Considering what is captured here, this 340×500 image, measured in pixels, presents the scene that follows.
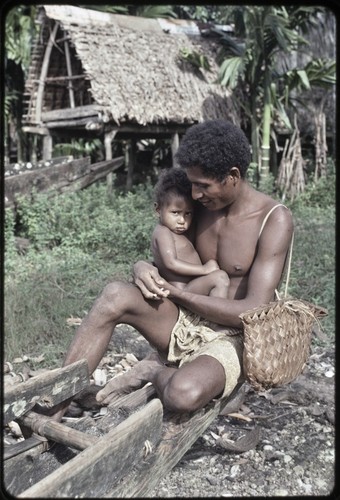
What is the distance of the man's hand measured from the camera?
2633mm

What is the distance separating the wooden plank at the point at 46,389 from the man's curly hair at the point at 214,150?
1085 millimetres

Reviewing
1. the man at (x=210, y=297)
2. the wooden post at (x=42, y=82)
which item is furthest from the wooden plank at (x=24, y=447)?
the wooden post at (x=42, y=82)

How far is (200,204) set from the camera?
2912mm

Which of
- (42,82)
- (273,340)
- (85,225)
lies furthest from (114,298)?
(42,82)

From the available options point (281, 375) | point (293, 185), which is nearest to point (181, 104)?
point (293, 185)

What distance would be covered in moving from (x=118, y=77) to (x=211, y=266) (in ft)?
27.7

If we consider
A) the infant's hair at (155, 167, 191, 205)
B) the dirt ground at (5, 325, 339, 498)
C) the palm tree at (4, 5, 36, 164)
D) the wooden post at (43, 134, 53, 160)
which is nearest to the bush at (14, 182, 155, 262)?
the dirt ground at (5, 325, 339, 498)

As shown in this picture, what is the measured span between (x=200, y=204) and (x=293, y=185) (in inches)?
348

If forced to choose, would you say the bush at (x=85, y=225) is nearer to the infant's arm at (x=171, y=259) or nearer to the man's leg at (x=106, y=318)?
the infant's arm at (x=171, y=259)

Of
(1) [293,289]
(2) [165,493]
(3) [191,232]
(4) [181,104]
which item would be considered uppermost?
(4) [181,104]

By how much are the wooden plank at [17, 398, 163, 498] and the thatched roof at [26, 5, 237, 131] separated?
28.7 feet

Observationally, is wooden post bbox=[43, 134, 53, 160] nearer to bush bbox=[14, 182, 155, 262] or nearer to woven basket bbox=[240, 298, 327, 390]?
bush bbox=[14, 182, 155, 262]

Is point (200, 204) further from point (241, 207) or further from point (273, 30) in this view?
point (273, 30)

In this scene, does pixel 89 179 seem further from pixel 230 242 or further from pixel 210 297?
pixel 210 297
